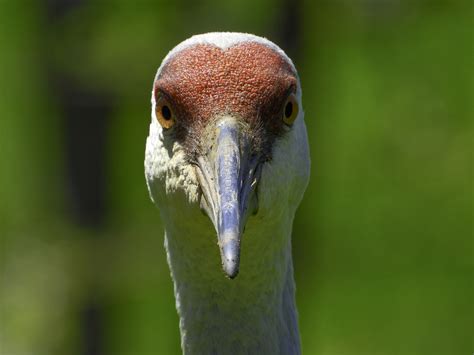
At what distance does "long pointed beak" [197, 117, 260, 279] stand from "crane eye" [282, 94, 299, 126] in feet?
0.81

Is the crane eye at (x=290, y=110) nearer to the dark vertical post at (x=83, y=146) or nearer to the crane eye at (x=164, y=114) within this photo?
the crane eye at (x=164, y=114)

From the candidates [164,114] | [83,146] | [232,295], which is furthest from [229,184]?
[83,146]

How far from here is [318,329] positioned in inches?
387

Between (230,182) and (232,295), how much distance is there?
2.12 feet

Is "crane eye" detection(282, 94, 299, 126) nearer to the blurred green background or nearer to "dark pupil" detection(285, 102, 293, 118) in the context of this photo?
"dark pupil" detection(285, 102, 293, 118)

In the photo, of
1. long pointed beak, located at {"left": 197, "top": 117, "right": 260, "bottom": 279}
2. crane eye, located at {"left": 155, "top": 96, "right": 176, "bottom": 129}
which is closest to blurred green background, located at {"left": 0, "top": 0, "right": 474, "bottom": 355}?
crane eye, located at {"left": 155, "top": 96, "right": 176, "bottom": 129}

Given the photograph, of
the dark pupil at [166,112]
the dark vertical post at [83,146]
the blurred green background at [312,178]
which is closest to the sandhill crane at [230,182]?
the dark pupil at [166,112]

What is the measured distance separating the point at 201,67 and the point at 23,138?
28.6 ft

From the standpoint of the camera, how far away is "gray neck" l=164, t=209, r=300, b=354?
3391 mm

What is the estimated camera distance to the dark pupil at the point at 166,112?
3303mm

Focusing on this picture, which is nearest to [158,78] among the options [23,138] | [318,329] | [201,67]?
[201,67]

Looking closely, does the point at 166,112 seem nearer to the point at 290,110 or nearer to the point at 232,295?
the point at 290,110

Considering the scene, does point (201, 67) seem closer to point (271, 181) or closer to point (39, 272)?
point (271, 181)

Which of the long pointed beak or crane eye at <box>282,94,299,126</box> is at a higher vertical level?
crane eye at <box>282,94,299,126</box>
